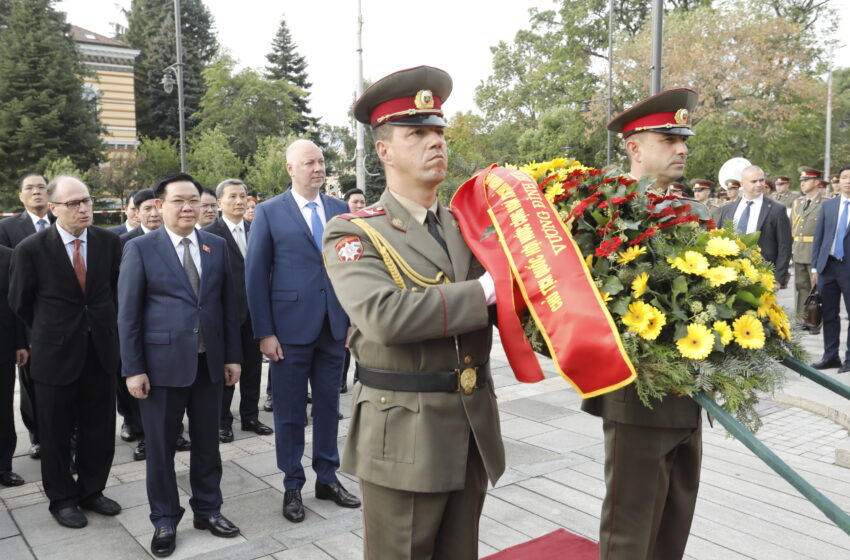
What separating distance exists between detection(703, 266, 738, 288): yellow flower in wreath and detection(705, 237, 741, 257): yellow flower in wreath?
7 cm

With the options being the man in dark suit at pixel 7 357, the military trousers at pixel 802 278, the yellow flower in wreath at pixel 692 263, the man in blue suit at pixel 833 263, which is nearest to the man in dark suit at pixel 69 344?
the man in dark suit at pixel 7 357

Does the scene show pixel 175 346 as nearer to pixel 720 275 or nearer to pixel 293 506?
pixel 293 506

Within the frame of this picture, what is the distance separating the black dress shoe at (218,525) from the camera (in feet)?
12.7

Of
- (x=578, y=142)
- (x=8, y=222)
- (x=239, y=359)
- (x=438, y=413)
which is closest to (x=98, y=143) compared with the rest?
(x=578, y=142)

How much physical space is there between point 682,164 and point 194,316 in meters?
2.81

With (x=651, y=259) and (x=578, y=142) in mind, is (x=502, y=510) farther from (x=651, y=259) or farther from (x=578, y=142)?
(x=578, y=142)

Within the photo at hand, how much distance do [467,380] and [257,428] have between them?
4247 millimetres

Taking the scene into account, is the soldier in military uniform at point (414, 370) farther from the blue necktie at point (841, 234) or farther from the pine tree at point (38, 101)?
the pine tree at point (38, 101)

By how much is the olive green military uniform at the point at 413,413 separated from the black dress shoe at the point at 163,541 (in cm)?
192

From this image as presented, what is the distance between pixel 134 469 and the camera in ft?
16.8

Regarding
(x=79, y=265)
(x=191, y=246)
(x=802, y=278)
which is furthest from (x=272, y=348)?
(x=802, y=278)

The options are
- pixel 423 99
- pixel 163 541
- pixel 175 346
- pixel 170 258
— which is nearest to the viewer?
pixel 423 99

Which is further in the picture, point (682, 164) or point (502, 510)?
point (502, 510)

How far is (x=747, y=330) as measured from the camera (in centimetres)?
206
